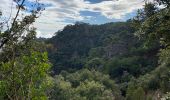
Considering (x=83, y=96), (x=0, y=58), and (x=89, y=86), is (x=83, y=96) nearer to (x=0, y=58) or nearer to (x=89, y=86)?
(x=89, y=86)

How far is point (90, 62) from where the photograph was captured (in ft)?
456

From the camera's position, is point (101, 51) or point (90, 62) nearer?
point (90, 62)

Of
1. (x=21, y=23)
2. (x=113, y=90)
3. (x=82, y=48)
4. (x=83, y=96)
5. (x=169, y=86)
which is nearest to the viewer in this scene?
(x=21, y=23)

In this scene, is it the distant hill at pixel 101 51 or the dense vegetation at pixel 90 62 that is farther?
the distant hill at pixel 101 51

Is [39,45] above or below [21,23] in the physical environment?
below

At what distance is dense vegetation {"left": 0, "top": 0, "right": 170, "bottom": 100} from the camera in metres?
7.13

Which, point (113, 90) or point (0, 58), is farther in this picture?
point (113, 90)

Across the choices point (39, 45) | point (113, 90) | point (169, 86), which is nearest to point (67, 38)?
point (113, 90)

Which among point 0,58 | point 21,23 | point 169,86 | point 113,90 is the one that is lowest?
point 113,90

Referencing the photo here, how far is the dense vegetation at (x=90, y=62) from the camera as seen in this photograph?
7133 mm

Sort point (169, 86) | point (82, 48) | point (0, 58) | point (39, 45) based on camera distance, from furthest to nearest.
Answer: point (82, 48), point (169, 86), point (39, 45), point (0, 58)

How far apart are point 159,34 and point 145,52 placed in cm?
11935

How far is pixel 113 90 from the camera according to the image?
3875 inches

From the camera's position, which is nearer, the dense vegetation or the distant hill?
the dense vegetation
